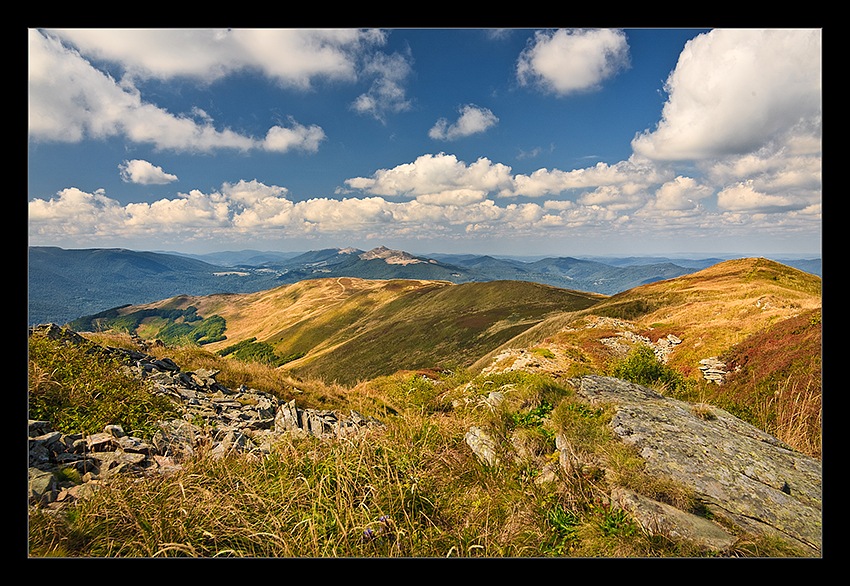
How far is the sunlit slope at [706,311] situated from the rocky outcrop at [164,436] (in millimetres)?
19249

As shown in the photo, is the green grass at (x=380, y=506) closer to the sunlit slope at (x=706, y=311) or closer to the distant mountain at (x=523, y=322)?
the distant mountain at (x=523, y=322)

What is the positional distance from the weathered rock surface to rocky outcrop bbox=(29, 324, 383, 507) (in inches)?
160

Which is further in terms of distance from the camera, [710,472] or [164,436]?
[164,436]

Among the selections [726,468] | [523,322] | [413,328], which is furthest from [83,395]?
[413,328]

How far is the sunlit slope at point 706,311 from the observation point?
25014 millimetres

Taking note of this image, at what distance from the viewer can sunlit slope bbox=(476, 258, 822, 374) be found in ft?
82.1

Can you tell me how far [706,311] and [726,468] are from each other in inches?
1601

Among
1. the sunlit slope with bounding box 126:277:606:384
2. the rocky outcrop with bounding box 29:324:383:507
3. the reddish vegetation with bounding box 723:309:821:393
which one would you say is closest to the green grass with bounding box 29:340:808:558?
the rocky outcrop with bounding box 29:324:383:507

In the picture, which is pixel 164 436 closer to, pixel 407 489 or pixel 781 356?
pixel 407 489

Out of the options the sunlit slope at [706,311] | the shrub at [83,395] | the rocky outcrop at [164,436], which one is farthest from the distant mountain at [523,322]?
the shrub at [83,395]

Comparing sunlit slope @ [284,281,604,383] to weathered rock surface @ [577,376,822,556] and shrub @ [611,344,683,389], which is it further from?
weathered rock surface @ [577,376,822,556]

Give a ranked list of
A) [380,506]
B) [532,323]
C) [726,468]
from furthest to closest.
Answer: [532,323] → [726,468] → [380,506]

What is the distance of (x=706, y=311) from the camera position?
37.3m
